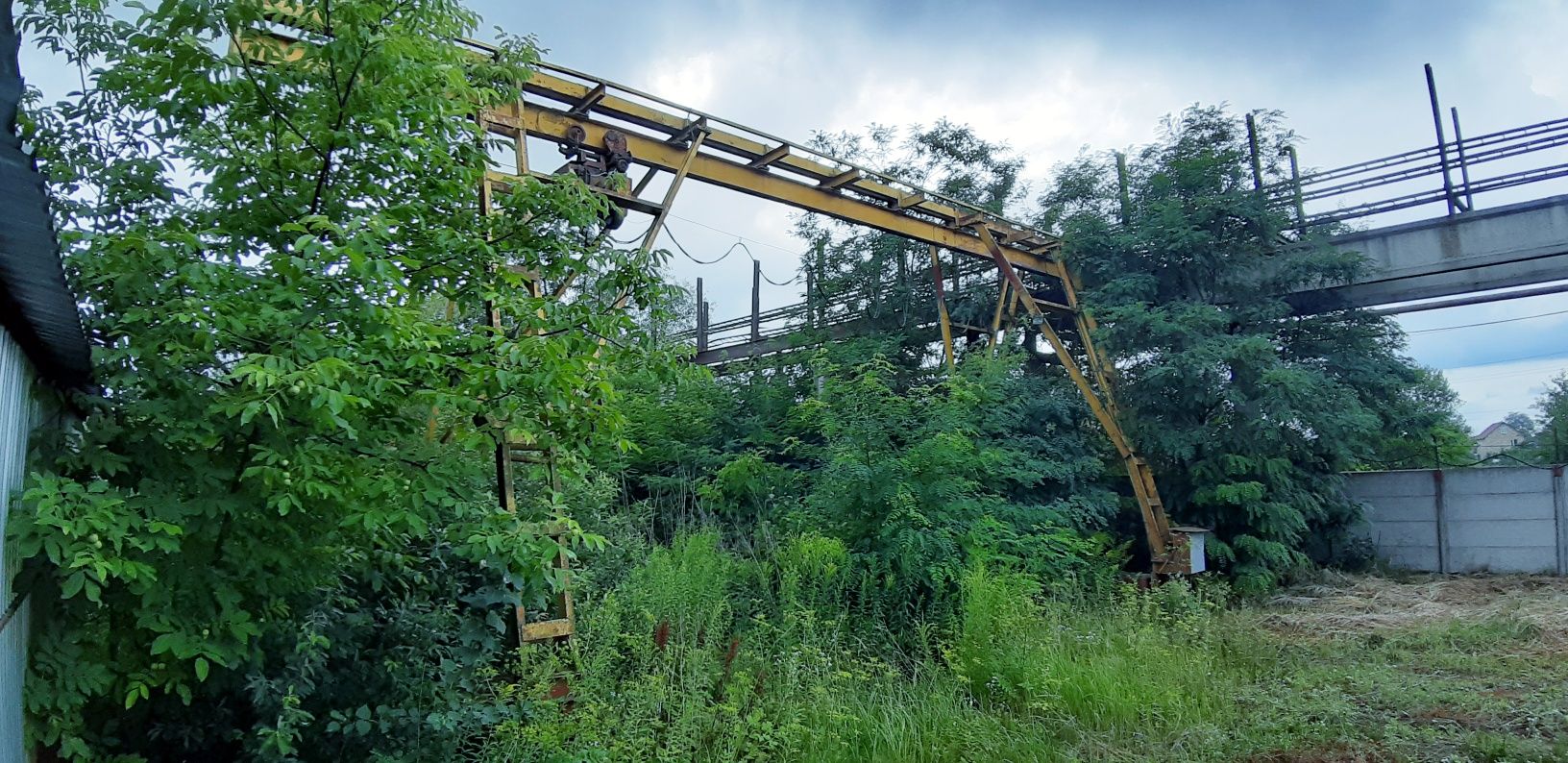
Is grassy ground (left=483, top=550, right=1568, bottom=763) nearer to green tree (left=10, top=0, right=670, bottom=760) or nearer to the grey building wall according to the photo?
green tree (left=10, top=0, right=670, bottom=760)

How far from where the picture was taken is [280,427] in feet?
10.4

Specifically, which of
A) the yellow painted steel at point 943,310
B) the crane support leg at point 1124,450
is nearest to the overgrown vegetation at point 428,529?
the crane support leg at point 1124,450

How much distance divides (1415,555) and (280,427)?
13.7 meters

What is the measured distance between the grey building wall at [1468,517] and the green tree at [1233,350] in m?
1.18

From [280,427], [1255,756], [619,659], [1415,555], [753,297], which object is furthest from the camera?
[753,297]

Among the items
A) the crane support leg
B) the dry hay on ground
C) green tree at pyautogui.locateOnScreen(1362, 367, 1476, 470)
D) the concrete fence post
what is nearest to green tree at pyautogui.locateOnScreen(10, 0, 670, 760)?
the dry hay on ground

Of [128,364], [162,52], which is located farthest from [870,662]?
[162,52]

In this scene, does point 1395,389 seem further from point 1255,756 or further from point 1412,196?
point 1255,756

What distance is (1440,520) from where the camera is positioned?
11.9 m

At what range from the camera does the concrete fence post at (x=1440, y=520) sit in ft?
39.0

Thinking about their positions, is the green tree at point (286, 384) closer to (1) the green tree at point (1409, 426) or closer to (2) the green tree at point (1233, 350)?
(2) the green tree at point (1233, 350)

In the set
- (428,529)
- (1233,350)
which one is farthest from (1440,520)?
(428,529)

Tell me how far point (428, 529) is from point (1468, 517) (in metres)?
13.1

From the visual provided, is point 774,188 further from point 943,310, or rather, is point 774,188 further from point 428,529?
point 428,529
